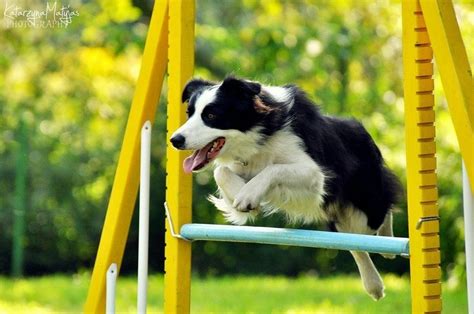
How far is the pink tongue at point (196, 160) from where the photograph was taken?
427 centimetres

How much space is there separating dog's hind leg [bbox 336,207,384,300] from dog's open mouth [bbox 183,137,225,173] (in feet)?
2.59

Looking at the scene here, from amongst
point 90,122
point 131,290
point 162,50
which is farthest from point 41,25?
point 162,50

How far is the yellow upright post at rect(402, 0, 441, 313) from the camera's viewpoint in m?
3.46

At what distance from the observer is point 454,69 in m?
3.34

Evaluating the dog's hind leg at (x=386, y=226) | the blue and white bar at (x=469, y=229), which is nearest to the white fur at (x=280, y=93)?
the dog's hind leg at (x=386, y=226)

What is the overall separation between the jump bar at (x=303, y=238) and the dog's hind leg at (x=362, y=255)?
0.74 m

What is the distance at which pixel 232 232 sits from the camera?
4242 mm

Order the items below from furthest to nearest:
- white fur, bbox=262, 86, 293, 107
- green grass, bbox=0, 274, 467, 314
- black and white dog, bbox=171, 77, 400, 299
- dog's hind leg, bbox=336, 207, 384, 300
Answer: green grass, bbox=0, 274, 467, 314, dog's hind leg, bbox=336, 207, 384, 300, white fur, bbox=262, 86, 293, 107, black and white dog, bbox=171, 77, 400, 299

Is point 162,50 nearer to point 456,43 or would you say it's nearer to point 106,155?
point 456,43

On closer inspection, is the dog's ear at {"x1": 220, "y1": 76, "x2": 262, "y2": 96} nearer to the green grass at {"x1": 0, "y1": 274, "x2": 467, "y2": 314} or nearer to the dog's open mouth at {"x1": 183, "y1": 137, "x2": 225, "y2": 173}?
the dog's open mouth at {"x1": 183, "y1": 137, "x2": 225, "y2": 173}

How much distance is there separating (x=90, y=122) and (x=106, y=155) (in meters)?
1.39

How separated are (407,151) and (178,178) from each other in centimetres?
136

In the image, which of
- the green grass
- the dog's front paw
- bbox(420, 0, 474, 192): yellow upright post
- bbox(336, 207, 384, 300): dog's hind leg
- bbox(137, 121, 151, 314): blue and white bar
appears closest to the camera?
bbox(420, 0, 474, 192): yellow upright post

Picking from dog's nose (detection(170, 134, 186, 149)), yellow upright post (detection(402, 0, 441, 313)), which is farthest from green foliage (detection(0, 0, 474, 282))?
yellow upright post (detection(402, 0, 441, 313))
